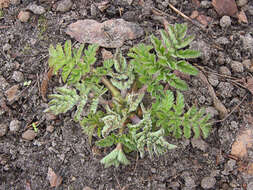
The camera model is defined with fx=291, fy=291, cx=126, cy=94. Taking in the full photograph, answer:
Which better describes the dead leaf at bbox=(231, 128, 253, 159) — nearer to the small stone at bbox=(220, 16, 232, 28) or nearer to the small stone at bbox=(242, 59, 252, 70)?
the small stone at bbox=(242, 59, 252, 70)

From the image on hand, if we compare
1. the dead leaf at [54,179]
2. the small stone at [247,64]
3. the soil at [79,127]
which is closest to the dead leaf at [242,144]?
the soil at [79,127]

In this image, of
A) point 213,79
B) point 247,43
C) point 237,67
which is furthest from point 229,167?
point 247,43

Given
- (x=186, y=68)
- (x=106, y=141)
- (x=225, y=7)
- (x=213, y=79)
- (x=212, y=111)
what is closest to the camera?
(x=186, y=68)

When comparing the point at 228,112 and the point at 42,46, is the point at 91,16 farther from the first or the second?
the point at 228,112

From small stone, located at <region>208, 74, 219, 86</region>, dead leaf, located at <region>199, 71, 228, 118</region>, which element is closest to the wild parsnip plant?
dead leaf, located at <region>199, 71, 228, 118</region>

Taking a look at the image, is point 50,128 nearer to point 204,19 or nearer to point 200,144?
point 200,144

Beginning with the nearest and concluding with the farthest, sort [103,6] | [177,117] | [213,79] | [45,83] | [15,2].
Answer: [177,117]
[213,79]
[45,83]
[103,6]
[15,2]
